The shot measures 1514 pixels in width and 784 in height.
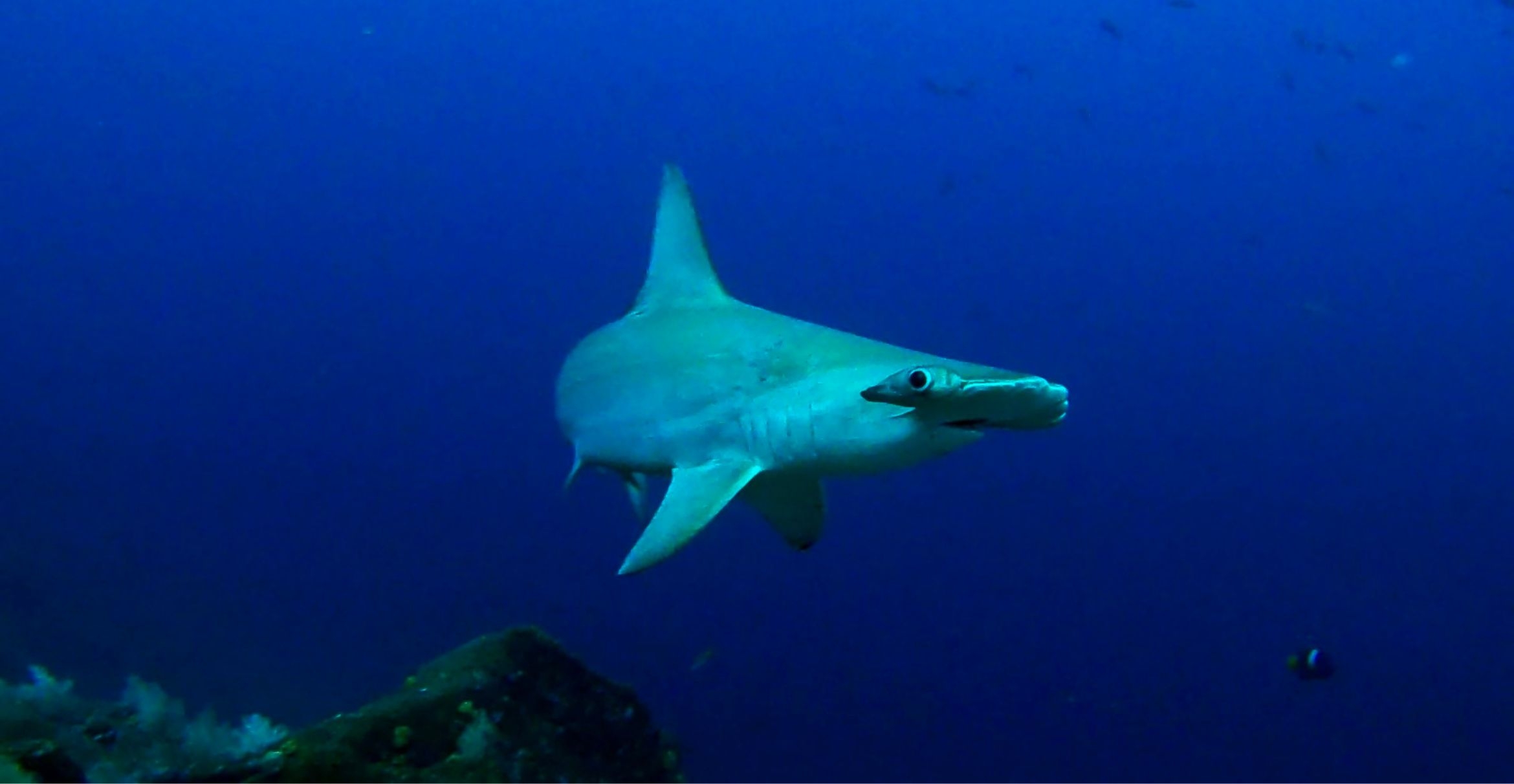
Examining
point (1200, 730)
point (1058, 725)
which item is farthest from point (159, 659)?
point (1200, 730)

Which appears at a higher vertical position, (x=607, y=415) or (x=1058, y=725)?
(x=1058, y=725)

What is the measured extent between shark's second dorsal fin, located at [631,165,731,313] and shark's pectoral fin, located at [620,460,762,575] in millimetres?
1209

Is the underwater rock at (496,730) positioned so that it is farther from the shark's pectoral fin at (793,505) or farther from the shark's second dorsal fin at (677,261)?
the shark's second dorsal fin at (677,261)

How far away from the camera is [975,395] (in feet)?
9.79

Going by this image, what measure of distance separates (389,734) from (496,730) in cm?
51

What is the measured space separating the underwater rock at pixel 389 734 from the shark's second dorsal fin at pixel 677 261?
188cm

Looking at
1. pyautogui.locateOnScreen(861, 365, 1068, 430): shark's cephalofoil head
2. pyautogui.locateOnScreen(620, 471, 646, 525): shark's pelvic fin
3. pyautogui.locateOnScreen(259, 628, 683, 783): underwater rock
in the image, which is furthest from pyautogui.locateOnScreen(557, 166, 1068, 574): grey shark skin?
pyautogui.locateOnScreen(259, 628, 683, 783): underwater rock

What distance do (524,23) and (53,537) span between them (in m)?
37.9

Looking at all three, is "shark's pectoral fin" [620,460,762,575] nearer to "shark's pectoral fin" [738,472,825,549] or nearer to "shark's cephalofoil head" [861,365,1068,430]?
"shark's pectoral fin" [738,472,825,549]

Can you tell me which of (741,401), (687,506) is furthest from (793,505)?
(687,506)

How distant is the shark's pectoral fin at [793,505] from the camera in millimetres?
4312

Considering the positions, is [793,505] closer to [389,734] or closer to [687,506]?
[687,506]

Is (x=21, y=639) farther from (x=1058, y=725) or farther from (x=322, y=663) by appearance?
(x=1058, y=725)

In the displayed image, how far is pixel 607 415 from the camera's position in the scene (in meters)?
4.81
